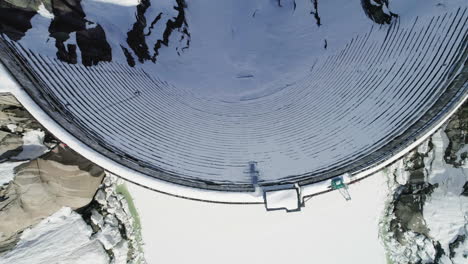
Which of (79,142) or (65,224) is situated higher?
(79,142)

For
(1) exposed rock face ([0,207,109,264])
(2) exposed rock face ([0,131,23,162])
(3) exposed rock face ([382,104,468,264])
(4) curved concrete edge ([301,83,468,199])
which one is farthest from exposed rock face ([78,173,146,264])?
(3) exposed rock face ([382,104,468,264])

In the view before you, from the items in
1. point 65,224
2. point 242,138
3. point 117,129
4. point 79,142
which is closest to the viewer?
point 79,142

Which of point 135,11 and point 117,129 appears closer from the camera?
point 117,129

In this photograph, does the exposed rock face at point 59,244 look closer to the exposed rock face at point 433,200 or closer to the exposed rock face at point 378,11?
the exposed rock face at point 433,200

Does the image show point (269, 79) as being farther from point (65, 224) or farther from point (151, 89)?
point (65, 224)

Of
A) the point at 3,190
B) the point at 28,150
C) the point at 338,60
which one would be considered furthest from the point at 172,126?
the point at 3,190

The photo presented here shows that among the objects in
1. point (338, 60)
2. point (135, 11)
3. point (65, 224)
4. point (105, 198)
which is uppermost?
point (135, 11)

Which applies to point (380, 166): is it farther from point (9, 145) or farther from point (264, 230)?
point (9, 145)
